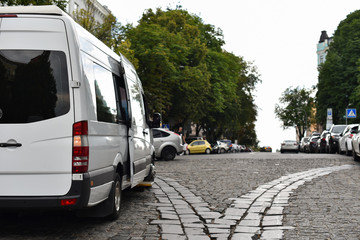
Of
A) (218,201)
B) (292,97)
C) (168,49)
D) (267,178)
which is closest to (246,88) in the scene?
(168,49)

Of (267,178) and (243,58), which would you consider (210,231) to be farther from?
(243,58)

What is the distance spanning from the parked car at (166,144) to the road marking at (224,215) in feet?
44.2

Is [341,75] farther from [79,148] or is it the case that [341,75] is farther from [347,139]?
[79,148]

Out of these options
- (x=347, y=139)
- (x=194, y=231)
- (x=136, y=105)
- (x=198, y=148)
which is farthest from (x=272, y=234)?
(x=198, y=148)

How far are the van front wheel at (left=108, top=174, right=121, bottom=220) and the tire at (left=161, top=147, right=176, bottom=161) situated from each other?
17.4m

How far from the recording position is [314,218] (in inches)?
299

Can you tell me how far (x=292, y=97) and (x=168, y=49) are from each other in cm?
8455

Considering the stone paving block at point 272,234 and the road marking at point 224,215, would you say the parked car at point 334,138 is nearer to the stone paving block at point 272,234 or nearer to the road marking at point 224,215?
the road marking at point 224,215

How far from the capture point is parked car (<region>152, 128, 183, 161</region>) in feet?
82.4

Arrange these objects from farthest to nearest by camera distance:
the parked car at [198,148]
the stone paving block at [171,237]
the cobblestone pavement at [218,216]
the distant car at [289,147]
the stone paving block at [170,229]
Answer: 1. the distant car at [289,147]
2. the parked car at [198,148]
3. the stone paving block at [170,229]
4. the cobblestone pavement at [218,216]
5. the stone paving block at [171,237]

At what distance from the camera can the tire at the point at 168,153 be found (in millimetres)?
25125

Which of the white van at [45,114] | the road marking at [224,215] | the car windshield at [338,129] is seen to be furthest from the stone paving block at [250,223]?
the car windshield at [338,129]

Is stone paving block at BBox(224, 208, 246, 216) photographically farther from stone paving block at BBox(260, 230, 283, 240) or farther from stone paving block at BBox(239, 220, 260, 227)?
stone paving block at BBox(260, 230, 283, 240)

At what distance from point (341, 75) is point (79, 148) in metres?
48.6
